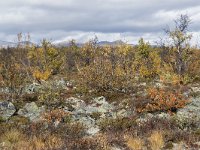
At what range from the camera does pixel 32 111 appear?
83.1 feet

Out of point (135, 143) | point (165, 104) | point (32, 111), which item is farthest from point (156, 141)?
point (32, 111)

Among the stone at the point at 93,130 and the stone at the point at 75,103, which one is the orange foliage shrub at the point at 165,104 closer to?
the stone at the point at 93,130

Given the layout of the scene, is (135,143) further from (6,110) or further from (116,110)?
(6,110)

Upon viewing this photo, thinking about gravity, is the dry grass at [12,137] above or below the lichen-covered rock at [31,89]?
above

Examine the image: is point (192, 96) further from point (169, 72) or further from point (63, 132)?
point (169, 72)

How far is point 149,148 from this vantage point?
15.9m

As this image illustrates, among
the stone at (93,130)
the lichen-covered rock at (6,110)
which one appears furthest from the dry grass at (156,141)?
the lichen-covered rock at (6,110)

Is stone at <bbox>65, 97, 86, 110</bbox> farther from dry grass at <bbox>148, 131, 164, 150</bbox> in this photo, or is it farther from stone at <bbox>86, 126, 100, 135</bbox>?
dry grass at <bbox>148, 131, 164, 150</bbox>

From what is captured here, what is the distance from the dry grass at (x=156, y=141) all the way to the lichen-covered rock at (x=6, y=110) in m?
10.5

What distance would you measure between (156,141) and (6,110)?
41.4 feet

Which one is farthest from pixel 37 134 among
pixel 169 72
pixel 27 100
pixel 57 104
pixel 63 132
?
pixel 169 72

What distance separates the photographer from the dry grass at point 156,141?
15922 mm

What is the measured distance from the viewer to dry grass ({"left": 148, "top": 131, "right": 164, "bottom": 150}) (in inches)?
627

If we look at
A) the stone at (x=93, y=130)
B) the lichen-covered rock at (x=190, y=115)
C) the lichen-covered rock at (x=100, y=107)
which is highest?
the lichen-covered rock at (x=190, y=115)
